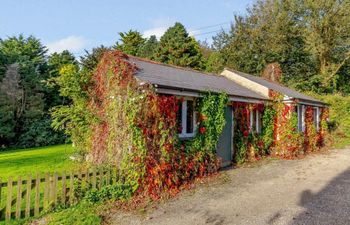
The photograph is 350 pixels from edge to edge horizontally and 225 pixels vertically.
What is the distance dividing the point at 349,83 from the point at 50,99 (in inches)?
1360

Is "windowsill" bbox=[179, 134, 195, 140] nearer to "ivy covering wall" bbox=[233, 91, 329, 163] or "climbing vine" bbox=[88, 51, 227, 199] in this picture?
"climbing vine" bbox=[88, 51, 227, 199]

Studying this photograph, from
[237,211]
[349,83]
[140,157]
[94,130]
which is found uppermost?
[349,83]

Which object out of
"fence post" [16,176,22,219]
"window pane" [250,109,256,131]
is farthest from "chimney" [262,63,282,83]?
"fence post" [16,176,22,219]

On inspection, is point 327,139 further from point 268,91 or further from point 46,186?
point 46,186

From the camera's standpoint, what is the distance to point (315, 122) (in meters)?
18.8

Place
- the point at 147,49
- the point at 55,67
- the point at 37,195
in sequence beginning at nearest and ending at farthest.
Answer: the point at 37,195, the point at 55,67, the point at 147,49

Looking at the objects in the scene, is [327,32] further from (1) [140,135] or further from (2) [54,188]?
(2) [54,188]

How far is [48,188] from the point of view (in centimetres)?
675

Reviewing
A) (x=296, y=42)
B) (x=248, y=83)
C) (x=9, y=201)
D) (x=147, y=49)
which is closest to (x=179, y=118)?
(x=9, y=201)

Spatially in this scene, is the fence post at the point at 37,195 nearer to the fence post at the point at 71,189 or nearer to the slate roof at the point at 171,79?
the fence post at the point at 71,189

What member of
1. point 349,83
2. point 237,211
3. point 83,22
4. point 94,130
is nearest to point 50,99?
point 83,22

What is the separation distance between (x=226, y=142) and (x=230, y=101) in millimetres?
1747

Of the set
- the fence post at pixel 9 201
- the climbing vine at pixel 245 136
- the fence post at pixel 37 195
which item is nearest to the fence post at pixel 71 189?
the fence post at pixel 37 195

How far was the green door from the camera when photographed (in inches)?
471
